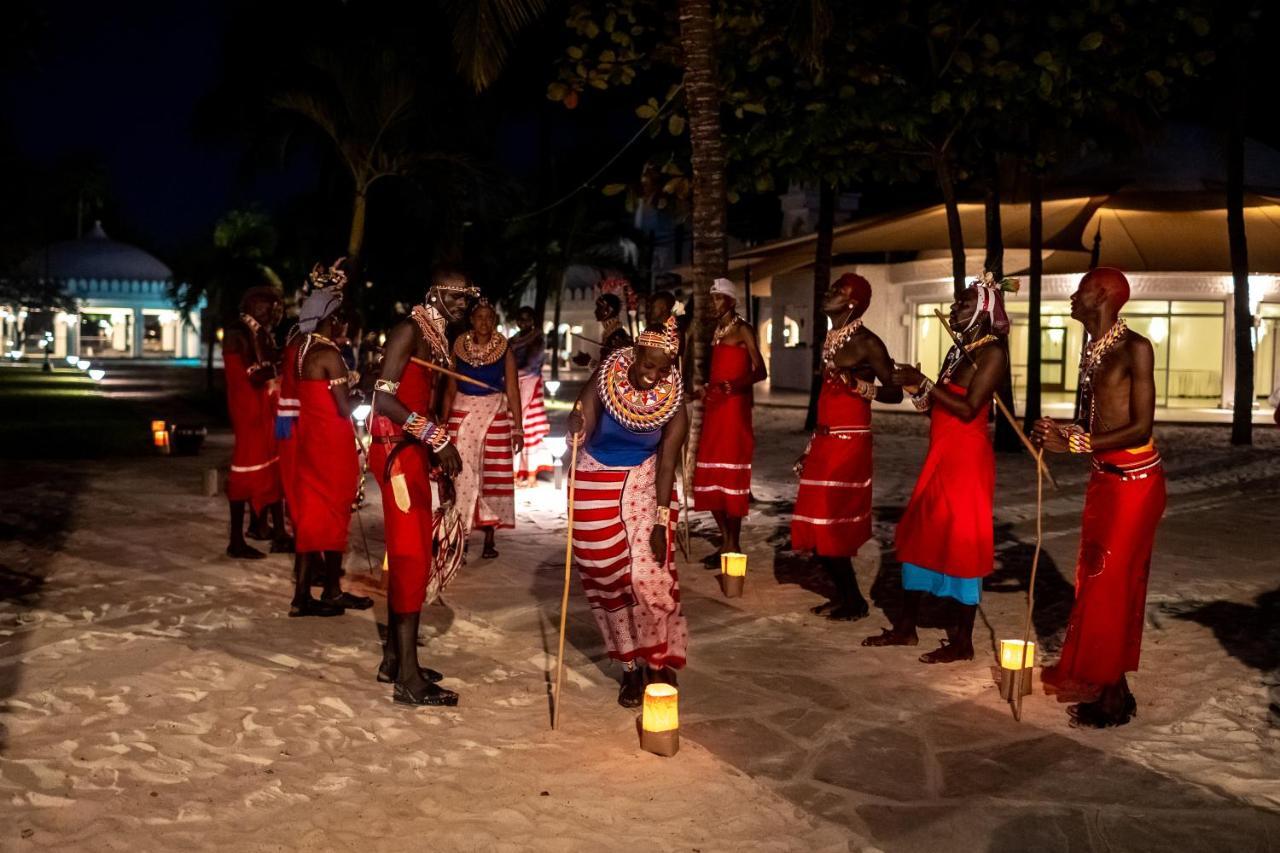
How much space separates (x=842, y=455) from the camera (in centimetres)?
779

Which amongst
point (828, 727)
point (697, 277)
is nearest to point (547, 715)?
point (828, 727)

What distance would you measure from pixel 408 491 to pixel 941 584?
2.89 metres

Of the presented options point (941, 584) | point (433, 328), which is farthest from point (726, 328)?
point (433, 328)

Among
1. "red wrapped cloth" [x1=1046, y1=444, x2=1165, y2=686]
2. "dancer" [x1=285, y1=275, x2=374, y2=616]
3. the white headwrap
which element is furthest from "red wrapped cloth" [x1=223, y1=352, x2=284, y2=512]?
"red wrapped cloth" [x1=1046, y1=444, x2=1165, y2=686]

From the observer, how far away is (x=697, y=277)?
11.3 meters

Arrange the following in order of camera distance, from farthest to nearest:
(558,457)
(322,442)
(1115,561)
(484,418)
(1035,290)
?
(1035,290) < (558,457) < (484,418) < (322,442) < (1115,561)

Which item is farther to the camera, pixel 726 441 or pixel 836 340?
pixel 726 441

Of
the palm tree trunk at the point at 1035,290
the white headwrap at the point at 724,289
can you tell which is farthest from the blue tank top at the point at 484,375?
the palm tree trunk at the point at 1035,290

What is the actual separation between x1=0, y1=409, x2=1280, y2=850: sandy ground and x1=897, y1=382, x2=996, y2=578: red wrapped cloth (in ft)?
1.93

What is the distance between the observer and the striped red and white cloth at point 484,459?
929cm

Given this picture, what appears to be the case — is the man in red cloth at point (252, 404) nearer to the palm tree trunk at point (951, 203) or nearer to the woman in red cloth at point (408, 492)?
the woman in red cloth at point (408, 492)

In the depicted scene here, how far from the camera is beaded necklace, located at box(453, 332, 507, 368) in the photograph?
9.28 metres

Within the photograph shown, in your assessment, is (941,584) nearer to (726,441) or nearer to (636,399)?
(636,399)

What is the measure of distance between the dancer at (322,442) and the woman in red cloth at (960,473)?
3.15 metres
